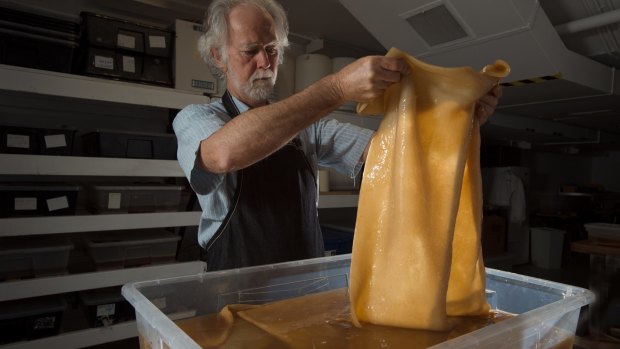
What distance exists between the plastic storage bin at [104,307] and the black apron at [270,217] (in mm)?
1200

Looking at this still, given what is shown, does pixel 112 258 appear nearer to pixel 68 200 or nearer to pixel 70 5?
pixel 68 200

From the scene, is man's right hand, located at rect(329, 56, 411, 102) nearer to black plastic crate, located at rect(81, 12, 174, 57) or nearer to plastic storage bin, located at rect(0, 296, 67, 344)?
black plastic crate, located at rect(81, 12, 174, 57)

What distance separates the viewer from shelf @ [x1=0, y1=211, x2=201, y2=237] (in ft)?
5.74

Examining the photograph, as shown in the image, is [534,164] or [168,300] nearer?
[168,300]

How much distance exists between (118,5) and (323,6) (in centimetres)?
124

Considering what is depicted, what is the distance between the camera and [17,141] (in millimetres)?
1785

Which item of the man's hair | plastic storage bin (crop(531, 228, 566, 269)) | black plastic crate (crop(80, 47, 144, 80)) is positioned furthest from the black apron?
plastic storage bin (crop(531, 228, 566, 269))

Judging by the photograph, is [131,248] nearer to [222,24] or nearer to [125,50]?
[125,50]

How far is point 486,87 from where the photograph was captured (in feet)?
2.11

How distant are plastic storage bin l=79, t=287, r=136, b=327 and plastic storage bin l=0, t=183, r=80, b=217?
45 cm

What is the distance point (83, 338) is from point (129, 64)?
1.36 meters

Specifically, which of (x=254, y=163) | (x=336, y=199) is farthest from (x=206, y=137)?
(x=336, y=199)

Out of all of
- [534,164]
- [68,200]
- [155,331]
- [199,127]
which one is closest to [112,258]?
[68,200]

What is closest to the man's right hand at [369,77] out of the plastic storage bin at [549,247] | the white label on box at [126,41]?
the white label on box at [126,41]
